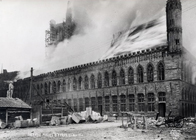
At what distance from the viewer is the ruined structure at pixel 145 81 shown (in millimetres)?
32312

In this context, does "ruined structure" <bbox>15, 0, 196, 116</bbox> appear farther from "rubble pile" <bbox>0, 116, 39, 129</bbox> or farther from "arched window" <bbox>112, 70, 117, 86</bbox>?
"rubble pile" <bbox>0, 116, 39, 129</bbox>

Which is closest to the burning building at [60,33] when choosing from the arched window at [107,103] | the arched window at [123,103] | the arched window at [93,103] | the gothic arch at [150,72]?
the arched window at [93,103]

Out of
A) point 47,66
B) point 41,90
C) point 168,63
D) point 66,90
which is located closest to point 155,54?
point 168,63

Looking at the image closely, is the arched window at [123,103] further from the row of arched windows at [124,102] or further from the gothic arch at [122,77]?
the gothic arch at [122,77]

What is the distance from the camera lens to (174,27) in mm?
32438

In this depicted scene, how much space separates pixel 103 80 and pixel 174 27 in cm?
1350

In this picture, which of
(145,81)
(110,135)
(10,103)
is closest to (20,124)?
(10,103)

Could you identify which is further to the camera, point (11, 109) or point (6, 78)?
point (6, 78)

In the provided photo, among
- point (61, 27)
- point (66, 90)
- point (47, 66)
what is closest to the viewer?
point (66, 90)

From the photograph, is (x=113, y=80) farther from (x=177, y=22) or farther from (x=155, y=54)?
(x=177, y=22)

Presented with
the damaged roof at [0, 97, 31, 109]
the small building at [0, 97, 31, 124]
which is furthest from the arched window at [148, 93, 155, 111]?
the damaged roof at [0, 97, 31, 109]

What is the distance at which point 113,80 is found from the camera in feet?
128

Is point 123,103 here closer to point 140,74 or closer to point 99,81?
point 140,74

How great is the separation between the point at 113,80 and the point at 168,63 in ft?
30.9
